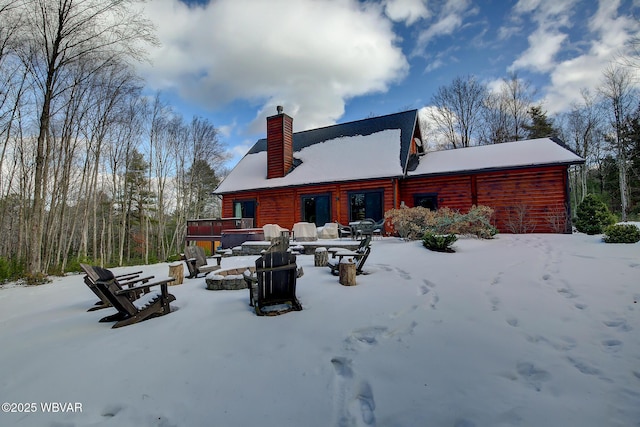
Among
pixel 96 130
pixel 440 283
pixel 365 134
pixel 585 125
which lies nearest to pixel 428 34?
pixel 365 134

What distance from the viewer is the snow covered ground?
6.33 ft

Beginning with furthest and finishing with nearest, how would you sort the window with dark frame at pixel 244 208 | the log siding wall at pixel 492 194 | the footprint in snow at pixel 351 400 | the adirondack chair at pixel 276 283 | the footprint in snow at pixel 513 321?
1. the window with dark frame at pixel 244 208
2. the log siding wall at pixel 492 194
3. the adirondack chair at pixel 276 283
4. the footprint in snow at pixel 513 321
5. the footprint in snow at pixel 351 400

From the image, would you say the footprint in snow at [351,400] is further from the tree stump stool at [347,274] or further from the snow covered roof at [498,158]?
the snow covered roof at [498,158]

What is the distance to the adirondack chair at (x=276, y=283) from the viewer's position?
12.3 ft

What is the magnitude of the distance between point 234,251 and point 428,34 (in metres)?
11.8

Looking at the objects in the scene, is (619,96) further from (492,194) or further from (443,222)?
(443,222)

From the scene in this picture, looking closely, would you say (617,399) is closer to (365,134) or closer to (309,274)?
(309,274)

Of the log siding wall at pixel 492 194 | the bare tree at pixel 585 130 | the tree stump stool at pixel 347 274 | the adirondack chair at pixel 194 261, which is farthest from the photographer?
the bare tree at pixel 585 130

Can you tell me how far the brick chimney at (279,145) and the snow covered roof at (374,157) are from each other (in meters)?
0.45

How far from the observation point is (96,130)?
13.0m

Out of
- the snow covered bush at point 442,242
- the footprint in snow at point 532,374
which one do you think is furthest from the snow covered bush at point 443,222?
the footprint in snow at point 532,374

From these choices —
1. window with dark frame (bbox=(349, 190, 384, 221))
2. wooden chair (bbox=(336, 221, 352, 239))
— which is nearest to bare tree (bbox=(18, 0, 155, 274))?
wooden chair (bbox=(336, 221, 352, 239))

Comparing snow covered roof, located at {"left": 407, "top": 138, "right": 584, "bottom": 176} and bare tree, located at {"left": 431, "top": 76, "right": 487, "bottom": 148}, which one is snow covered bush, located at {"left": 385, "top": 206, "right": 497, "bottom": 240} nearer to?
snow covered roof, located at {"left": 407, "top": 138, "right": 584, "bottom": 176}

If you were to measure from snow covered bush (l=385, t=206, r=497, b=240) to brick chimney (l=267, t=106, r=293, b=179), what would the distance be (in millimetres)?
7308
